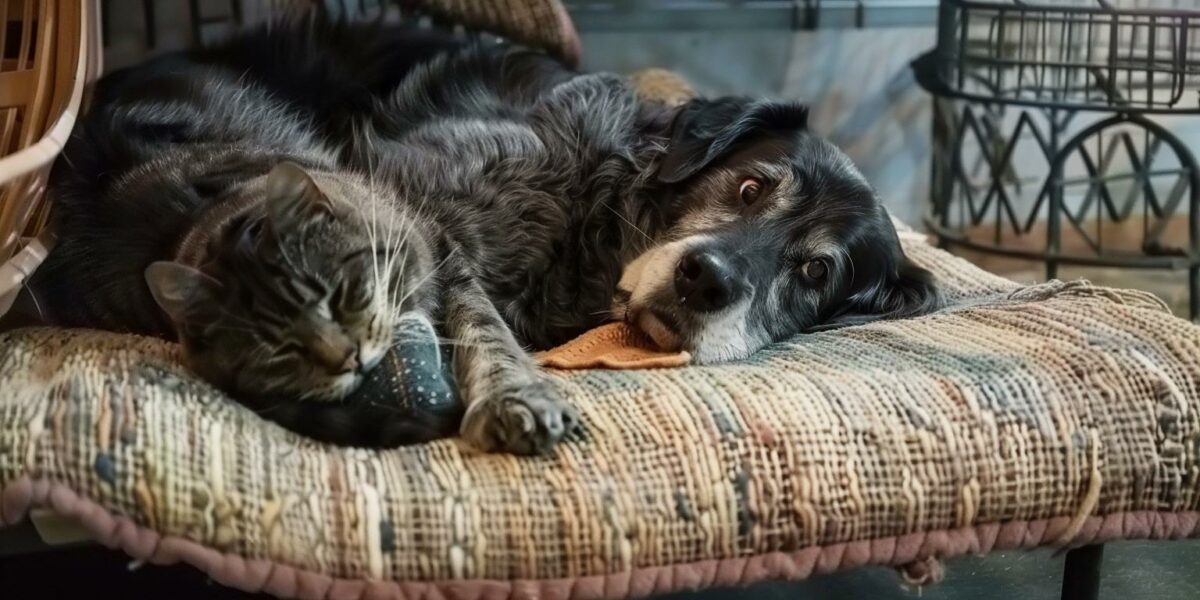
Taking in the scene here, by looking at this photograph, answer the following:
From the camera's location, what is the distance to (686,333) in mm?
1783

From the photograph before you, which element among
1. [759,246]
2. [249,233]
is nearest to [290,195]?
[249,233]

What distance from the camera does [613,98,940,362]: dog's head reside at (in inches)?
70.7

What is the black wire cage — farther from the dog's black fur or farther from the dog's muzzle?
the dog's muzzle

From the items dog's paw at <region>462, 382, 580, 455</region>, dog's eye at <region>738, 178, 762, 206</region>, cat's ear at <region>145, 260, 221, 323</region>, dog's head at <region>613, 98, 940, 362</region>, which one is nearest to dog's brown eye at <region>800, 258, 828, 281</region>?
dog's head at <region>613, 98, 940, 362</region>

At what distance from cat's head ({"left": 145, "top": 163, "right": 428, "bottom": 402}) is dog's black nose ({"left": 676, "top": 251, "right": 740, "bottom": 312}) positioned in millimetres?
525

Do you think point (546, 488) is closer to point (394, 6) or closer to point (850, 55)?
point (394, 6)

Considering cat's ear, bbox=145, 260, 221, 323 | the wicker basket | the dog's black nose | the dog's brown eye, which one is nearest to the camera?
cat's ear, bbox=145, 260, 221, 323

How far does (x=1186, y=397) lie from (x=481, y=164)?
127 cm

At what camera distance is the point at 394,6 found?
295cm

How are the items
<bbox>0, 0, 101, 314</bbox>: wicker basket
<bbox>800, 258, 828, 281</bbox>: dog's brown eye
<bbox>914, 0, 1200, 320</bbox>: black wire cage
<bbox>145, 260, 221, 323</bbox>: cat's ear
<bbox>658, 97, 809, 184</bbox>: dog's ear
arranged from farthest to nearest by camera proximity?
<bbox>914, 0, 1200, 320</bbox>: black wire cage → <bbox>658, 97, 809, 184</bbox>: dog's ear → <bbox>800, 258, 828, 281</bbox>: dog's brown eye → <bbox>0, 0, 101, 314</bbox>: wicker basket → <bbox>145, 260, 221, 323</bbox>: cat's ear

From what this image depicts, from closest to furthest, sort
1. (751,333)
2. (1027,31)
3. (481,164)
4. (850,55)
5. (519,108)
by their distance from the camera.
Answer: (751,333)
(481,164)
(519,108)
(1027,31)
(850,55)

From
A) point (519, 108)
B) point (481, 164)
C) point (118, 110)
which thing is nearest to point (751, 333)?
point (481, 164)

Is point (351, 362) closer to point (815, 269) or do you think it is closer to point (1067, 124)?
point (815, 269)

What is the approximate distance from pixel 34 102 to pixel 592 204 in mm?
1003
